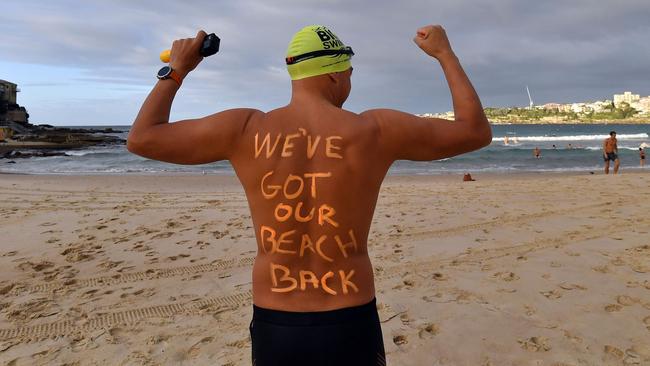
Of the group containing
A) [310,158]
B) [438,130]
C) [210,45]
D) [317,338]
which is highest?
[210,45]

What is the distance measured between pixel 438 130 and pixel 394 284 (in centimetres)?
354

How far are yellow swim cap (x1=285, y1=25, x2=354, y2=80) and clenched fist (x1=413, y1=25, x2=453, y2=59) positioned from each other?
314 millimetres

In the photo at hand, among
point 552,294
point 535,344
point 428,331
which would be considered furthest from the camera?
point 552,294

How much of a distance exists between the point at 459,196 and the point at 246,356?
905 centimetres

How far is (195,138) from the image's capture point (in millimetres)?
1577

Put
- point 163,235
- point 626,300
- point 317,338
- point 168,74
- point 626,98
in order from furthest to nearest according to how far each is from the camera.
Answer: point 626,98, point 163,235, point 626,300, point 168,74, point 317,338

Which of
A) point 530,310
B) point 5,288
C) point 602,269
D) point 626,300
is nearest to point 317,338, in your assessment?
point 530,310

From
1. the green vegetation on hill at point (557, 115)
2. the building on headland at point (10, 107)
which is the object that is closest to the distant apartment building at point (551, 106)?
the green vegetation on hill at point (557, 115)

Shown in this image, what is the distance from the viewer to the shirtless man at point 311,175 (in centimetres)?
156

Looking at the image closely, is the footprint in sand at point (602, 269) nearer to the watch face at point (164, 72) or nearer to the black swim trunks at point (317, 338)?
the black swim trunks at point (317, 338)

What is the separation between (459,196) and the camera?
11.4 m

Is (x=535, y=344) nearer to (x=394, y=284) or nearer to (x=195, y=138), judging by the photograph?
(x=394, y=284)

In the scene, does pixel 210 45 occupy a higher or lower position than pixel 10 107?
lower

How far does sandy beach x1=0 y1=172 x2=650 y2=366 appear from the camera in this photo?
11.4 ft
